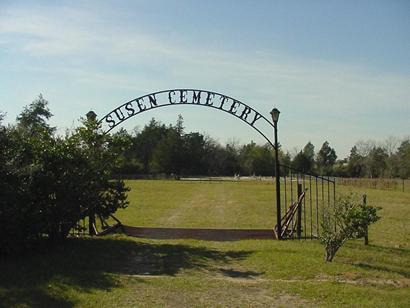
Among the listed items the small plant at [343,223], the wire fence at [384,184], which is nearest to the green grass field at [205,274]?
the small plant at [343,223]

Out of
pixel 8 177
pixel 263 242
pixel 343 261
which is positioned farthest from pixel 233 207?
pixel 8 177

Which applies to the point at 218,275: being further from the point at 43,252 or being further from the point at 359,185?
the point at 359,185

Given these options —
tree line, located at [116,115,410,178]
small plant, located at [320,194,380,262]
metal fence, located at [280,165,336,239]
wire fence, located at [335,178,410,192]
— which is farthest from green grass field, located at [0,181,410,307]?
tree line, located at [116,115,410,178]

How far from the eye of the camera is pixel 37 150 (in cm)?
1205

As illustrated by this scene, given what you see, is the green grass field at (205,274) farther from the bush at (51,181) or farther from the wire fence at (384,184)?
the wire fence at (384,184)

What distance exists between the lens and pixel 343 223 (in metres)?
11.2

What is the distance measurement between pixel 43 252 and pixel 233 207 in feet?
59.7

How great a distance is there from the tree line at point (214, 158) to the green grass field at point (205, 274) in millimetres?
74728

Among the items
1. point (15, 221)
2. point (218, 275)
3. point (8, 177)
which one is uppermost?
point (8, 177)

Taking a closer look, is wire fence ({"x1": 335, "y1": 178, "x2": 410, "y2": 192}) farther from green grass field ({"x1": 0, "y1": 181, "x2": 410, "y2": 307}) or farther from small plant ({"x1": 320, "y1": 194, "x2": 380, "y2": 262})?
small plant ({"x1": 320, "y1": 194, "x2": 380, "y2": 262})

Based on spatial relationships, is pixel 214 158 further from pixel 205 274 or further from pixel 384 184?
pixel 205 274

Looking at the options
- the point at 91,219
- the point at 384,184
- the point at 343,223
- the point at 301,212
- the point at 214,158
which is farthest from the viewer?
the point at 214,158

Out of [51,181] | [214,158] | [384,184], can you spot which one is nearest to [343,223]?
[51,181]

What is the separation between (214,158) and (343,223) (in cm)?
9422
